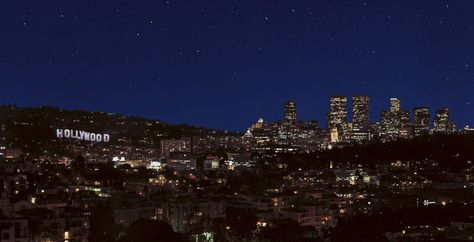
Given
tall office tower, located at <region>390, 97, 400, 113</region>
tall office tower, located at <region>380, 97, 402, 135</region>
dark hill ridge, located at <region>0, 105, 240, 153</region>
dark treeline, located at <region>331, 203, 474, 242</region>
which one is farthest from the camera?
tall office tower, located at <region>390, 97, 400, 113</region>

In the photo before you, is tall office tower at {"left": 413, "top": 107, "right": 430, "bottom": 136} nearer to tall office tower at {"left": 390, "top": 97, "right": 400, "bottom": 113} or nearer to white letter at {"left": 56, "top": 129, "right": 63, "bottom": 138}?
tall office tower at {"left": 390, "top": 97, "right": 400, "bottom": 113}

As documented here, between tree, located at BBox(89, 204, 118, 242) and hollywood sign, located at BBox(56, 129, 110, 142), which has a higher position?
hollywood sign, located at BBox(56, 129, 110, 142)

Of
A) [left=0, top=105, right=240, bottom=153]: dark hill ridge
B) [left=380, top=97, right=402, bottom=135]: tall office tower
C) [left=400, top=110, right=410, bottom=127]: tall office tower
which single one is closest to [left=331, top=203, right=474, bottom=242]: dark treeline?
[left=0, top=105, right=240, bottom=153]: dark hill ridge

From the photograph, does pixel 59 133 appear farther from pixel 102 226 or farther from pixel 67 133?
pixel 102 226

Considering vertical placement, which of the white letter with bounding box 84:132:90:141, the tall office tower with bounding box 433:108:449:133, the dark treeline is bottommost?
the dark treeline

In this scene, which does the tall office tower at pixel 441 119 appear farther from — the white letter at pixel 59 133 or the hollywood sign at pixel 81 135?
the white letter at pixel 59 133

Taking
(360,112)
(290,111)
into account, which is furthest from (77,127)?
(360,112)
